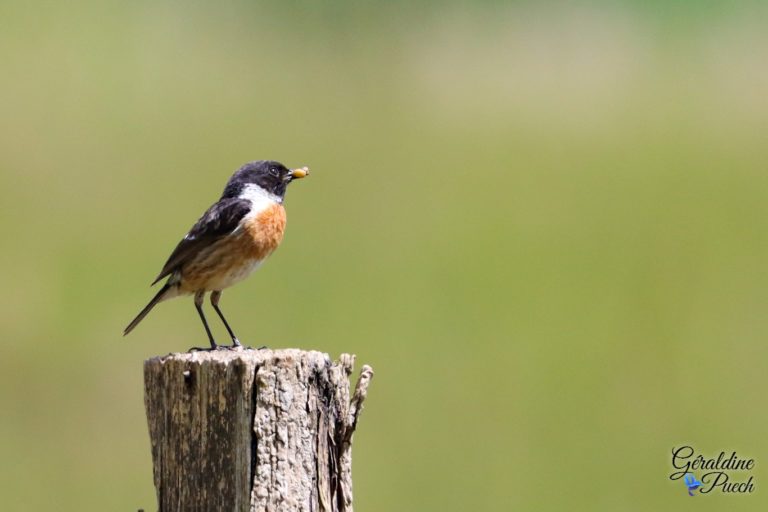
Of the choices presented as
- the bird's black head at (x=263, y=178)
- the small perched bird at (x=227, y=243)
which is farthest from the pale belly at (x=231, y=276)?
the bird's black head at (x=263, y=178)

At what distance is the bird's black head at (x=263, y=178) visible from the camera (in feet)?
21.5

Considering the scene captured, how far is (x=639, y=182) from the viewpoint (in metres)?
14.2

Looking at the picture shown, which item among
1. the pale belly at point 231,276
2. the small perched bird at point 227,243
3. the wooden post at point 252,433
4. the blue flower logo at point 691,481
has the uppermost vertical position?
the small perched bird at point 227,243

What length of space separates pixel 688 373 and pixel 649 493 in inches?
70.6

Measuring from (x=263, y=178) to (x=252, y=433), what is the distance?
2.72 meters

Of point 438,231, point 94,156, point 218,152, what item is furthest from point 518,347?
point 94,156

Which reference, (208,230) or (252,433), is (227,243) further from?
(252,433)

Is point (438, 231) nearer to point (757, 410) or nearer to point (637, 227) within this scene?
point (637, 227)

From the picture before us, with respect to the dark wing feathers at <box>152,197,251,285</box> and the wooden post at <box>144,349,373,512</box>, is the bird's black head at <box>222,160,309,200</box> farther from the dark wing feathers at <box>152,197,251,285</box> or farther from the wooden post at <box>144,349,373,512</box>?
the wooden post at <box>144,349,373,512</box>

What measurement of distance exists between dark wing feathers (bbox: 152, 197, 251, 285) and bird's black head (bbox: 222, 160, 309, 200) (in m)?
0.18

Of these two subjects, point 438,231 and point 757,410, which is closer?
point 757,410

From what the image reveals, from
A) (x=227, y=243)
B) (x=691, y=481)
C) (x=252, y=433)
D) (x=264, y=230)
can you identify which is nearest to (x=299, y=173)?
(x=264, y=230)

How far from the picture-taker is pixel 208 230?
6.33 meters

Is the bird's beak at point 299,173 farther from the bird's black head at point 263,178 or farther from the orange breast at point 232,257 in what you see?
the orange breast at point 232,257
